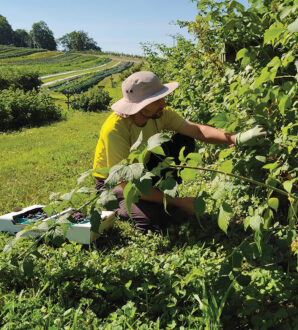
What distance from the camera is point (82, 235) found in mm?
2389

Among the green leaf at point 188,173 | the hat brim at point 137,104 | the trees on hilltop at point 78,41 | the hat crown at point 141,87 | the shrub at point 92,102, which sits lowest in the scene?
the shrub at point 92,102

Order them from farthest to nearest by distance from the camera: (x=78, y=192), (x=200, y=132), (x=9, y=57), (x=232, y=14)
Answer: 1. (x=9, y=57)
2. (x=200, y=132)
3. (x=232, y=14)
4. (x=78, y=192)

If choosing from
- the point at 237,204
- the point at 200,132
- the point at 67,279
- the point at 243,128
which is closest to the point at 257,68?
the point at 243,128

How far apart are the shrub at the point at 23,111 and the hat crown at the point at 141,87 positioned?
10.6 metres

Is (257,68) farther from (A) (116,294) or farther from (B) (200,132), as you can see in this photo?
(A) (116,294)

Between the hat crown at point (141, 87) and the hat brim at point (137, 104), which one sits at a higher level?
the hat crown at point (141, 87)

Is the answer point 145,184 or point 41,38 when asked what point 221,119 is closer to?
point 145,184

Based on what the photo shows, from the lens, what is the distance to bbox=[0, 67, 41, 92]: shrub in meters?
20.9

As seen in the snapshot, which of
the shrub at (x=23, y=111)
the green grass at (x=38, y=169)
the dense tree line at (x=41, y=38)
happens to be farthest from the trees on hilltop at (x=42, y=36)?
the green grass at (x=38, y=169)

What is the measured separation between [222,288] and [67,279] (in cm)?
91

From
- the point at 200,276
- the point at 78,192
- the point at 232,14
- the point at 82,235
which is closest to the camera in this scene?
the point at 78,192

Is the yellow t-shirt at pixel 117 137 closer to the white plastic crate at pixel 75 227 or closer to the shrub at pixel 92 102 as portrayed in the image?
the white plastic crate at pixel 75 227

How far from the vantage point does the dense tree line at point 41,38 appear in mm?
110375

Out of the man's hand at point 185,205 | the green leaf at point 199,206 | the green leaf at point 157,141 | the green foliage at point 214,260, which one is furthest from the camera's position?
the man's hand at point 185,205
